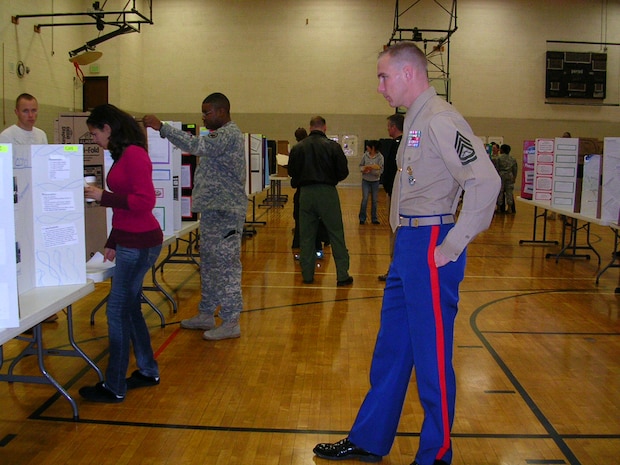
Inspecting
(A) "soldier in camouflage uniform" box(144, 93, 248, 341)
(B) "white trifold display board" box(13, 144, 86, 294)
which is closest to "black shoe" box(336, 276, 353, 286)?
(A) "soldier in camouflage uniform" box(144, 93, 248, 341)

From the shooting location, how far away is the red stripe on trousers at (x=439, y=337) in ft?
8.26

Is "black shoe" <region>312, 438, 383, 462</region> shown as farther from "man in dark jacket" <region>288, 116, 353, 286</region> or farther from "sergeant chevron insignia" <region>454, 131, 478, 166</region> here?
"man in dark jacket" <region>288, 116, 353, 286</region>

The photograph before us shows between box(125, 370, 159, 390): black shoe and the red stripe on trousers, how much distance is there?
1.88 metres

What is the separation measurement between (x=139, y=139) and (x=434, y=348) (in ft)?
6.25

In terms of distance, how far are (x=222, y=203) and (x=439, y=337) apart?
2335mm

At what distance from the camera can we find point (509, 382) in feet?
13.1

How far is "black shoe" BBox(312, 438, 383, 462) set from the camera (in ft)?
9.57

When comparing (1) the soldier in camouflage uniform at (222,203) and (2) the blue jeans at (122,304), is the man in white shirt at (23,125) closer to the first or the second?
(1) the soldier in camouflage uniform at (222,203)

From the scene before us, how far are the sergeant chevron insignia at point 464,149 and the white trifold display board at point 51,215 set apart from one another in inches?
78.3

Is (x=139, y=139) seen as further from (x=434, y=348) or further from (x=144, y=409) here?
(x=434, y=348)

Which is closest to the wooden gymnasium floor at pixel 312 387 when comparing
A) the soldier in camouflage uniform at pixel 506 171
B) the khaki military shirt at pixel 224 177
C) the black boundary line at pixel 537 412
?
the black boundary line at pixel 537 412

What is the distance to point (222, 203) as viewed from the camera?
14.9 feet

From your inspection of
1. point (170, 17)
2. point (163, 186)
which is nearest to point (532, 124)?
point (170, 17)

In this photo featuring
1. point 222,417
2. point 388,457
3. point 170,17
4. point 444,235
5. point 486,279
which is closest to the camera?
point 444,235
